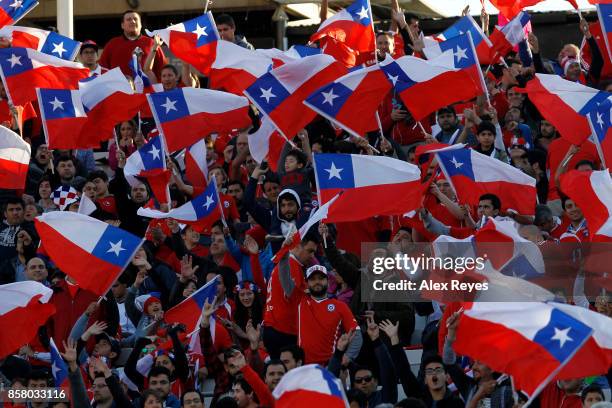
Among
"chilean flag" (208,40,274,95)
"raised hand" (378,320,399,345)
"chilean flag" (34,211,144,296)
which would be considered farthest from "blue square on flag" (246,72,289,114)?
"raised hand" (378,320,399,345)

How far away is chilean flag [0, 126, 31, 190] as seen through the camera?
65.8 feet

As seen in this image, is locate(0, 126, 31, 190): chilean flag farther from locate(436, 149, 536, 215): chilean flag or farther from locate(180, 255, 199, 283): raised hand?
locate(436, 149, 536, 215): chilean flag

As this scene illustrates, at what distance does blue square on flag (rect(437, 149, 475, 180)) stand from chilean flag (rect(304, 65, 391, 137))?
128 cm

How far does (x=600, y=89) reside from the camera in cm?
2080

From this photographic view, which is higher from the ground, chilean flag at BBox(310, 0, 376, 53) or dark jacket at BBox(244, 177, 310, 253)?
chilean flag at BBox(310, 0, 376, 53)

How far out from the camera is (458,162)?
18.4 meters

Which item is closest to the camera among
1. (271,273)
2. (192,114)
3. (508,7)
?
(271,273)

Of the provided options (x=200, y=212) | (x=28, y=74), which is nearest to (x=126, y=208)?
(x=200, y=212)

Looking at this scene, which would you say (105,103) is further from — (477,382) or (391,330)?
(477,382)

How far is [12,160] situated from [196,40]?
2.94m

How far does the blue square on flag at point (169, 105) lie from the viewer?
810 inches

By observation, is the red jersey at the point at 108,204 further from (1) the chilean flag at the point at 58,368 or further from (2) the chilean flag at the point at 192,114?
(1) the chilean flag at the point at 58,368

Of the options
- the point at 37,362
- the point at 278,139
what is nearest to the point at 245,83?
the point at 278,139

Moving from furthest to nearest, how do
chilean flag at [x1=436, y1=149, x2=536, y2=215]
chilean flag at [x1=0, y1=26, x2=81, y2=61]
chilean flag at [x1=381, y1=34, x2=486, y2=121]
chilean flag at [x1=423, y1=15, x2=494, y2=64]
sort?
chilean flag at [x1=0, y1=26, x2=81, y2=61] → chilean flag at [x1=423, y1=15, x2=494, y2=64] → chilean flag at [x1=381, y1=34, x2=486, y2=121] → chilean flag at [x1=436, y1=149, x2=536, y2=215]
